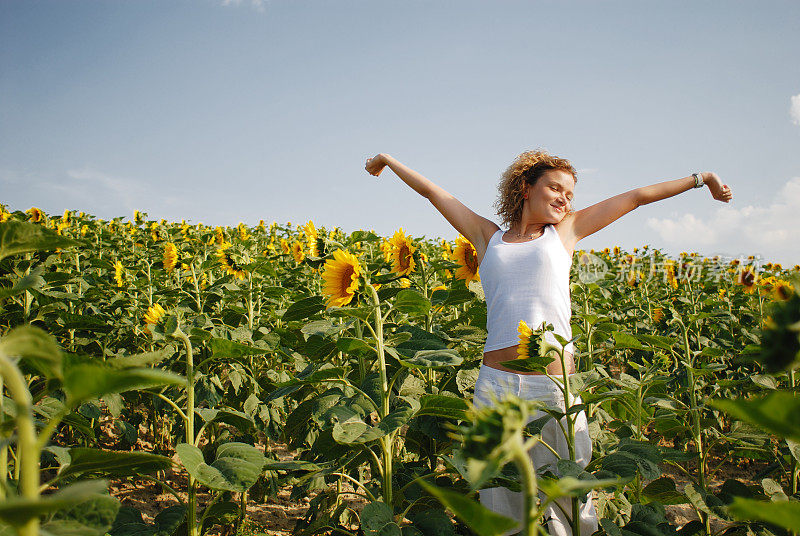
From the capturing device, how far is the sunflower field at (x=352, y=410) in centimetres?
60

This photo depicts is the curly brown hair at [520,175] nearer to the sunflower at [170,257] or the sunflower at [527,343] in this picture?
the sunflower at [527,343]

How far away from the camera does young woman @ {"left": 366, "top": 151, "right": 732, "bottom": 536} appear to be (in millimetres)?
2205

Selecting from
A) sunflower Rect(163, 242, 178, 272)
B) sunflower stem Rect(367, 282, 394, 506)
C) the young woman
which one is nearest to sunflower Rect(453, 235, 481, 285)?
the young woman

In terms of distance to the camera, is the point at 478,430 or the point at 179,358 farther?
the point at 179,358

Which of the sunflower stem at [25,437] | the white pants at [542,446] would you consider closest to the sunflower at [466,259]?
the white pants at [542,446]

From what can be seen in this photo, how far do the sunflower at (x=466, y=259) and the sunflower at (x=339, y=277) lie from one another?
101cm

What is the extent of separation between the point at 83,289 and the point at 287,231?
446 centimetres

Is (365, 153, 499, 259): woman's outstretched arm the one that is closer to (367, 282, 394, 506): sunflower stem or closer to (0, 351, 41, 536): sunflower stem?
(367, 282, 394, 506): sunflower stem

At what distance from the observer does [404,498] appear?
6.61 feet

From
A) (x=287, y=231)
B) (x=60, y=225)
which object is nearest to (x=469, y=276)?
(x=60, y=225)

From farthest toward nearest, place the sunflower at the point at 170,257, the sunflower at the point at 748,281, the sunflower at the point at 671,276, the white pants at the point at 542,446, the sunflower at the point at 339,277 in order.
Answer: the sunflower at the point at 671,276 → the sunflower at the point at 748,281 → the sunflower at the point at 170,257 → the sunflower at the point at 339,277 → the white pants at the point at 542,446

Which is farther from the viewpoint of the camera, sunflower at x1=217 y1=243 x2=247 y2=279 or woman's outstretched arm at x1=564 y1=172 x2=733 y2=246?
sunflower at x1=217 y1=243 x2=247 y2=279

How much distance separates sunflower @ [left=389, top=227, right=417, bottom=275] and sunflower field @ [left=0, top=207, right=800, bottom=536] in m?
0.01

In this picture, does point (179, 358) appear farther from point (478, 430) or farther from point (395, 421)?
point (478, 430)
